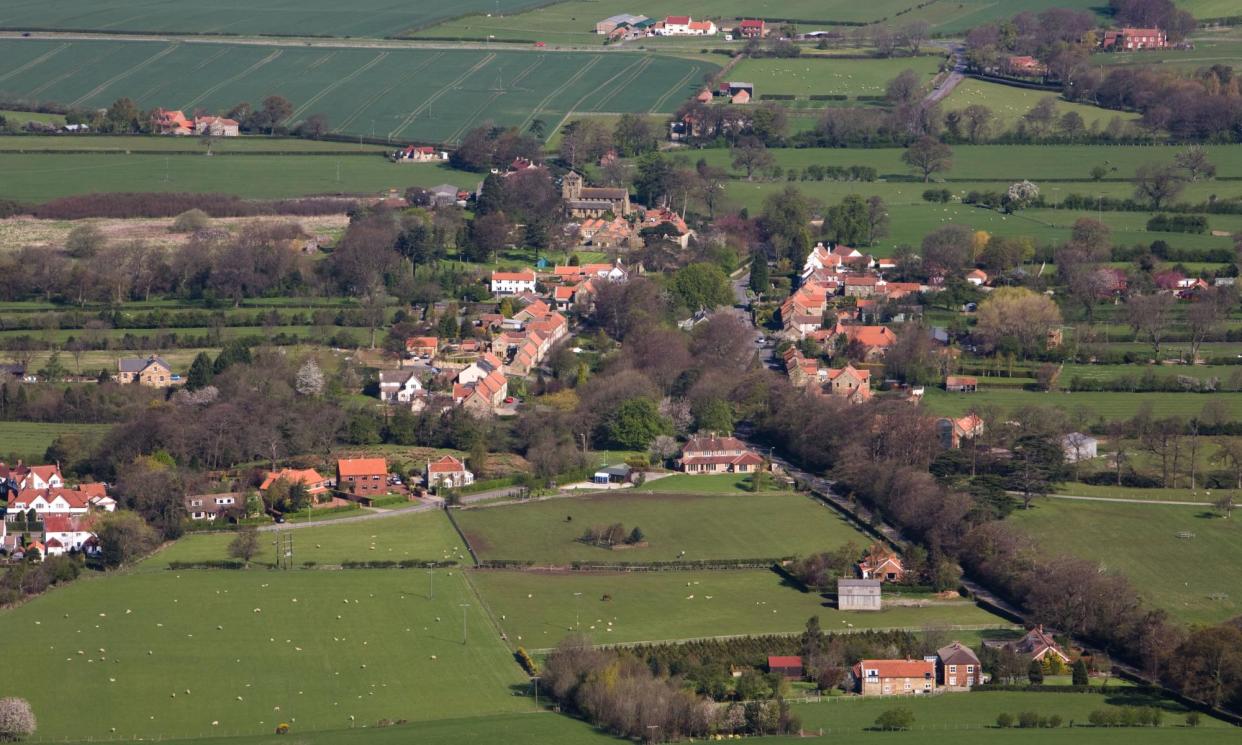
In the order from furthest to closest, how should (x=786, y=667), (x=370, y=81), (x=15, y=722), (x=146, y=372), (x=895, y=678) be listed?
(x=370, y=81) < (x=146, y=372) < (x=786, y=667) < (x=895, y=678) < (x=15, y=722)

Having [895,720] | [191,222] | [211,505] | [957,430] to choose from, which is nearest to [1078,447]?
[957,430]

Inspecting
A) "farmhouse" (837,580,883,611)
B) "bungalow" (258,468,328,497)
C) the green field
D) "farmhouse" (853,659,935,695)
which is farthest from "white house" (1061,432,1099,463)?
the green field

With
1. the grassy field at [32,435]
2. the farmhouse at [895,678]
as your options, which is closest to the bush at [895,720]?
the farmhouse at [895,678]

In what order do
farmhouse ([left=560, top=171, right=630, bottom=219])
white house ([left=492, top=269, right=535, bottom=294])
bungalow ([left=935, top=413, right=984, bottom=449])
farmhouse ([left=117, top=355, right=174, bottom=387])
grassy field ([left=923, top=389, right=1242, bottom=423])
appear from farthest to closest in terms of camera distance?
farmhouse ([left=560, top=171, right=630, bottom=219]) → white house ([left=492, top=269, right=535, bottom=294]) → farmhouse ([left=117, top=355, right=174, bottom=387]) → grassy field ([left=923, top=389, right=1242, bottom=423]) → bungalow ([left=935, top=413, right=984, bottom=449])

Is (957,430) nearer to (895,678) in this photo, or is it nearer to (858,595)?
(858,595)

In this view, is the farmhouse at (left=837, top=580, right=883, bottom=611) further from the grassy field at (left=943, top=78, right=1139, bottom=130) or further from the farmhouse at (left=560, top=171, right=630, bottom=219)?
the grassy field at (left=943, top=78, right=1139, bottom=130)

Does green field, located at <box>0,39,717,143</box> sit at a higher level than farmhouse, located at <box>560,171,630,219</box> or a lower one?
higher
